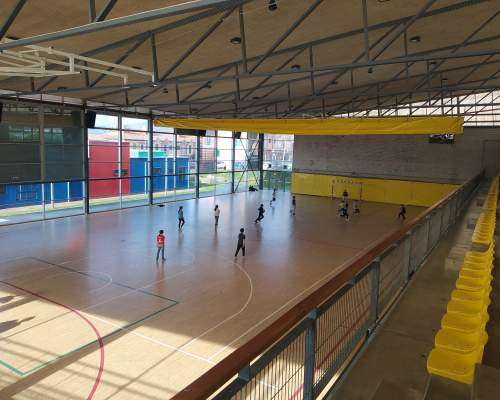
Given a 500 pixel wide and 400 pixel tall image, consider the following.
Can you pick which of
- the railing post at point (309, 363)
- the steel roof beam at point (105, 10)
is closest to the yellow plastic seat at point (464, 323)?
the railing post at point (309, 363)

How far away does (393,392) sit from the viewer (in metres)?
2.68

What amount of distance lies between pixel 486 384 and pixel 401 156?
32.3 metres

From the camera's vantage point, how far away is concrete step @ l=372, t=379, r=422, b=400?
8.59 ft

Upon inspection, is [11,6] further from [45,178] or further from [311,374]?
[45,178]

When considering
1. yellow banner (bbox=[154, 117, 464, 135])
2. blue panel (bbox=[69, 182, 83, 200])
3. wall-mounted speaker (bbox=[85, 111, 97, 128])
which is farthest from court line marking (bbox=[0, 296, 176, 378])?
blue panel (bbox=[69, 182, 83, 200])

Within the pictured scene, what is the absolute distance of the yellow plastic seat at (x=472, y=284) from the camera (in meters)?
3.73

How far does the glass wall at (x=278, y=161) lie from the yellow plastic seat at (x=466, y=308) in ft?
119

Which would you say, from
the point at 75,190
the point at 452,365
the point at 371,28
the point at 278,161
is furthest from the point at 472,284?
the point at 278,161

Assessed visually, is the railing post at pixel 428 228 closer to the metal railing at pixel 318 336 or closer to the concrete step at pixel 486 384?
the metal railing at pixel 318 336

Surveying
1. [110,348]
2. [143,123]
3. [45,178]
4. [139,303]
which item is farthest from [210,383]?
[143,123]

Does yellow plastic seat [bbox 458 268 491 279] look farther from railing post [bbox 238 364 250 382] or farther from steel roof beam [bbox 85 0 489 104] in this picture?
steel roof beam [bbox 85 0 489 104]

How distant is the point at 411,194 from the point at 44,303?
28145 millimetres

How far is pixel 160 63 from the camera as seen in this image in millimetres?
13273

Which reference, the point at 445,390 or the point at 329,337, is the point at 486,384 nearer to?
→ the point at 445,390
